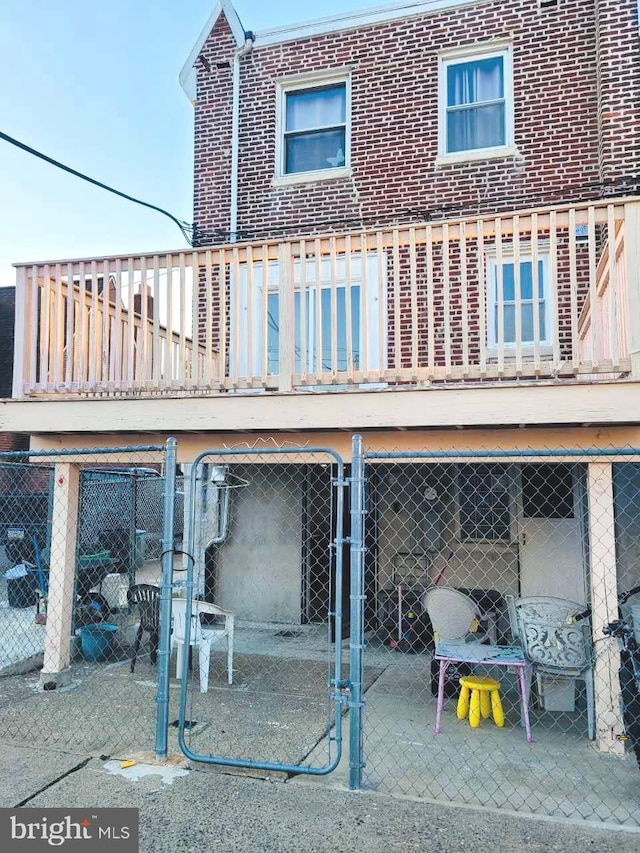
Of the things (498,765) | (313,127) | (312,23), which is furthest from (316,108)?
(498,765)

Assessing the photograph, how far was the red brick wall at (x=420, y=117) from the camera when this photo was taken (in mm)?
8234

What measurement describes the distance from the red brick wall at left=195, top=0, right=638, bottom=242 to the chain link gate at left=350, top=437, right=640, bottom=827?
3600 mm

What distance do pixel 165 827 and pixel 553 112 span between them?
8.65 m

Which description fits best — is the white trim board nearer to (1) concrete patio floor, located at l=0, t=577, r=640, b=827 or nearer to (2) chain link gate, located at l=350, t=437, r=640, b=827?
(2) chain link gate, located at l=350, t=437, r=640, b=827

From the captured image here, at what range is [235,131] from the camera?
9758 mm

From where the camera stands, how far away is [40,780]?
399cm

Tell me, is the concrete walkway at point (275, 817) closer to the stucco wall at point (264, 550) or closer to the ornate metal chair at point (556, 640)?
the ornate metal chair at point (556, 640)

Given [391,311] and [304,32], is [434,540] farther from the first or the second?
[304,32]

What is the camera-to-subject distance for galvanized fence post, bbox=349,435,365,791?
3875mm

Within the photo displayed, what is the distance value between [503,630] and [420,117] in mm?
6647

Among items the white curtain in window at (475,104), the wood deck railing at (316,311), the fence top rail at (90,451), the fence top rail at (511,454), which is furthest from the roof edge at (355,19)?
the fence top rail at (511,454)

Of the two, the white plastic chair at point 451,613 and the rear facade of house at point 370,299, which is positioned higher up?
the rear facade of house at point 370,299

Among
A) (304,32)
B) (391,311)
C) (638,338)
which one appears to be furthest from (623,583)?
(304,32)

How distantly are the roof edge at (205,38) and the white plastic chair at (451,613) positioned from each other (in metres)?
8.18
